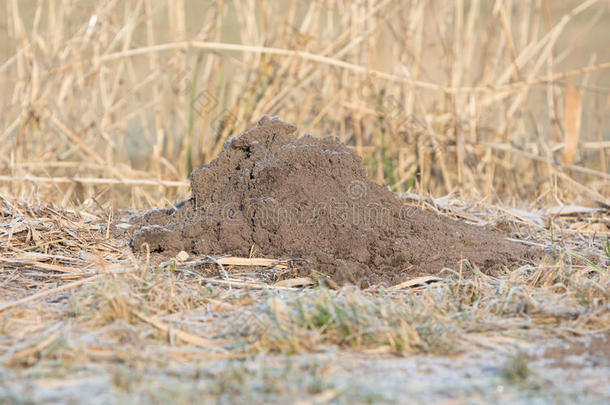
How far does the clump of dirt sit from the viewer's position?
220 centimetres

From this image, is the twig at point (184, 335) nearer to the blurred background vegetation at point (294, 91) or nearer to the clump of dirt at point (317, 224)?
the clump of dirt at point (317, 224)

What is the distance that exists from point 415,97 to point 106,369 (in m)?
3.98

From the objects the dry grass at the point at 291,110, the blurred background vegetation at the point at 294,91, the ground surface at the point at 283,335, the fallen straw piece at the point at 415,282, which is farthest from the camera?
the blurred background vegetation at the point at 294,91

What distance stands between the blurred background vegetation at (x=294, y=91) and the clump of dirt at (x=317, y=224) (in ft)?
6.62

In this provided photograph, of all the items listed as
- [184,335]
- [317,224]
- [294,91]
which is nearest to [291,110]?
[294,91]

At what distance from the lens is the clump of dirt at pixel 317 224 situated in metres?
2.20

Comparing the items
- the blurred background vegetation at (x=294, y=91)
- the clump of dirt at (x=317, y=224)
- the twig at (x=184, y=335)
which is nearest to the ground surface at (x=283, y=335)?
the twig at (x=184, y=335)

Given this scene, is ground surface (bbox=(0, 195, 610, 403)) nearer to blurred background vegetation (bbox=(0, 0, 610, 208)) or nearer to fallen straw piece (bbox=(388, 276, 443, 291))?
fallen straw piece (bbox=(388, 276, 443, 291))

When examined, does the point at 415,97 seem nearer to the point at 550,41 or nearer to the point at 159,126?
the point at 550,41

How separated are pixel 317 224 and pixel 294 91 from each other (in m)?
2.60

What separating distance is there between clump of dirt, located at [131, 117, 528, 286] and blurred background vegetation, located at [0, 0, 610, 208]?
202 cm

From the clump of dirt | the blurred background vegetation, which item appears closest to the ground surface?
the clump of dirt

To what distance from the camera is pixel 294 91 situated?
4.73m

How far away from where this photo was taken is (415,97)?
486 cm
